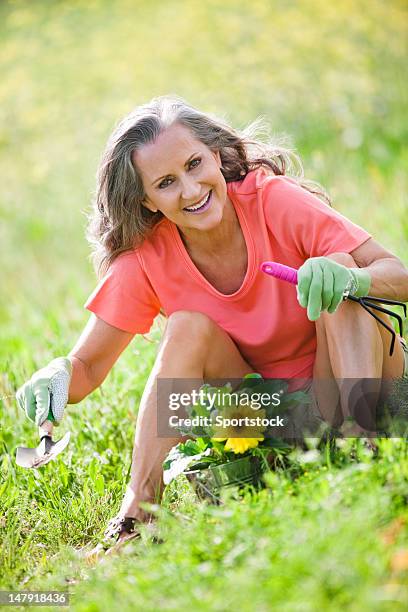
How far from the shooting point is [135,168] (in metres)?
2.18

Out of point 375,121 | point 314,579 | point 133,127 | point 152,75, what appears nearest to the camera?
point 314,579

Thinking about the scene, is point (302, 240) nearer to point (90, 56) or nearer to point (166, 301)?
point (166, 301)

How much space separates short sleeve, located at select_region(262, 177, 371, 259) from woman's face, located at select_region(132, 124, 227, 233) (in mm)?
148

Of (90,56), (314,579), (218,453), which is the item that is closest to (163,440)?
(218,453)

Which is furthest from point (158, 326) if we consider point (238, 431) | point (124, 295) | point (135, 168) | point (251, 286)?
point (238, 431)

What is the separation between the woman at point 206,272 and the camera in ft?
6.77

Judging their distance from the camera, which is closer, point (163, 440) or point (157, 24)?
point (163, 440)

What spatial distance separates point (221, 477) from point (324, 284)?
0.49 metres

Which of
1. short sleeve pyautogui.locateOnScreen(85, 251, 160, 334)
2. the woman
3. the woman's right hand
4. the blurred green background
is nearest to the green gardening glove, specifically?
the woman

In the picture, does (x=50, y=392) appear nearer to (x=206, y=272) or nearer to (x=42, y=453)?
(x=42, y=453)

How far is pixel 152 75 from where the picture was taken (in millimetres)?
6734

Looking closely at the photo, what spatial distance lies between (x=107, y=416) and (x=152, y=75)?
4.57 m

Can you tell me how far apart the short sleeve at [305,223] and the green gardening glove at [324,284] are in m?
0.16

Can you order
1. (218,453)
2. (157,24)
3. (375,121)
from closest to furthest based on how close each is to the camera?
1. (218,453)
2. (375,121)
3. (157,24)
